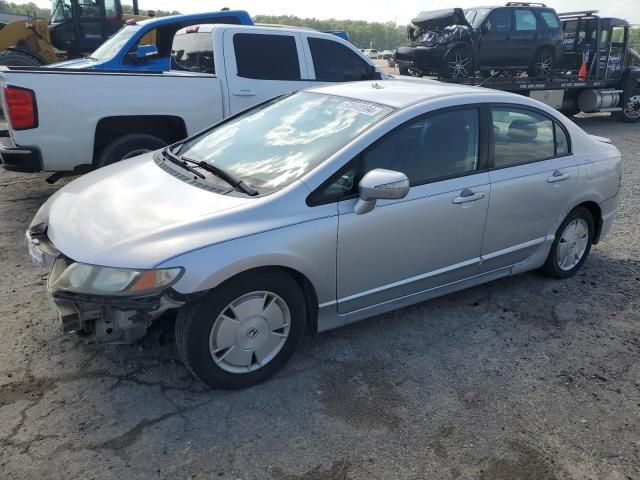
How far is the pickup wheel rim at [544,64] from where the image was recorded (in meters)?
14.0

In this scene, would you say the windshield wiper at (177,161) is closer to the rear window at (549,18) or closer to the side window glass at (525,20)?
the side window glass at (525,20)

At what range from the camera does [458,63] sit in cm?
1295

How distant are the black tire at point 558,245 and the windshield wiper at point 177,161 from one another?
2.89 m

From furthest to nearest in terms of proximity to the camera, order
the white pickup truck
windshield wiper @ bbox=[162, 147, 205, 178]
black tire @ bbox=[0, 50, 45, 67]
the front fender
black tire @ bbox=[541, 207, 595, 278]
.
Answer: black tire @ bbox=[0, 50, 45, 67]
the white pickup truck
black tire @ bbox=[541, 207, 595, 278]
windshield wiper @ bbox=[162, 147, 205, 178]
the front fender

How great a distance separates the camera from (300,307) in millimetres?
3100

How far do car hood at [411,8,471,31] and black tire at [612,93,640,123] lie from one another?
5.35 meters

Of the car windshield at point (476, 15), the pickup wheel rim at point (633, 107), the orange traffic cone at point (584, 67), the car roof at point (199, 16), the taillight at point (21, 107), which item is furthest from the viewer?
the pickup wheel rim at point (633, 107)

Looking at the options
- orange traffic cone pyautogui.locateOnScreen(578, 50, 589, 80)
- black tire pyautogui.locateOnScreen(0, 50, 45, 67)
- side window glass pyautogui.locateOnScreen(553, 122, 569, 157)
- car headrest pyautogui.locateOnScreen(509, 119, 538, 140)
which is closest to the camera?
car headrest pyautogui.locateOnScreen(509, 119, 538, 140)

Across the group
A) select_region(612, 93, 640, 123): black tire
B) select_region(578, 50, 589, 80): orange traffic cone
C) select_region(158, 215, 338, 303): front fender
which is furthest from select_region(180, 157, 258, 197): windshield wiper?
select_region(612, 93, 640, 123): black tire

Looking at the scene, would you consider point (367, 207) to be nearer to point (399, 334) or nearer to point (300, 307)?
point (300, 307)

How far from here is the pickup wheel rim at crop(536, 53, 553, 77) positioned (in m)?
14.0

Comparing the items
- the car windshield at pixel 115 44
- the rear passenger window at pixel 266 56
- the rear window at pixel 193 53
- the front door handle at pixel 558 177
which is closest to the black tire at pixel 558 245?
the front door handle at pixel 558 177

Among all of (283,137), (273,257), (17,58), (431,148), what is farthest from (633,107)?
(17,58)

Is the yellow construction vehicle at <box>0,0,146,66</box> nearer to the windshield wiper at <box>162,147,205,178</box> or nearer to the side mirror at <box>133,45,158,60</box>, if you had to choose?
the side mirror at <box>133,45,158,60</box>
